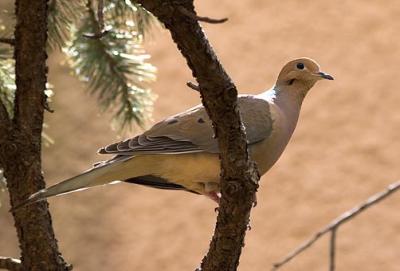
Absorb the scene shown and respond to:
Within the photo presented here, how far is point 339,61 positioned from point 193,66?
1.85 meters

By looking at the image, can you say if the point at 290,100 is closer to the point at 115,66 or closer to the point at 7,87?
the point at 115,66

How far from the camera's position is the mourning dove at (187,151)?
4.62 feet

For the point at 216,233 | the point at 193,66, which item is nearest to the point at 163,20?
the point at 193,66

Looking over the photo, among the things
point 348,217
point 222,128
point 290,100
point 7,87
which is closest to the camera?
point 348,217

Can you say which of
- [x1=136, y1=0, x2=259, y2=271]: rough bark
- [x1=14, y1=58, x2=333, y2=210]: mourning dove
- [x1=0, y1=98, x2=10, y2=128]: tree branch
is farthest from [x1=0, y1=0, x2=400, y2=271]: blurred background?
[x1=136, y1=0, x2=259, y2=271]: rough bark

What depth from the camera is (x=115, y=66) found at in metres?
1.52

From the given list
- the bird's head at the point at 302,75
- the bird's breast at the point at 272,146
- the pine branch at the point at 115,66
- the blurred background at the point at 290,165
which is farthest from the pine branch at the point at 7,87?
the blurred background at the point at 290,165

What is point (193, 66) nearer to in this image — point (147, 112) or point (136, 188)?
point (147, 112)

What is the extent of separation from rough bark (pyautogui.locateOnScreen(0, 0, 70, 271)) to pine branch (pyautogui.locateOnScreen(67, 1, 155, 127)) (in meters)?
0.19

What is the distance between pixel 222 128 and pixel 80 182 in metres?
0.33

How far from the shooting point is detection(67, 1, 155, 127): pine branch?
4.88 ft

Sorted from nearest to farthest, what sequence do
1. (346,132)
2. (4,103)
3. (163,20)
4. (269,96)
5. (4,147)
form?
(163,20) < (4,147) < (4,103) < (269,96) < (346,132)

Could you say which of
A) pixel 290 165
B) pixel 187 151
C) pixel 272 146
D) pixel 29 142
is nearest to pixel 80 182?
pixel 29 142

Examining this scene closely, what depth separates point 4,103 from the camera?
54.9 inches
